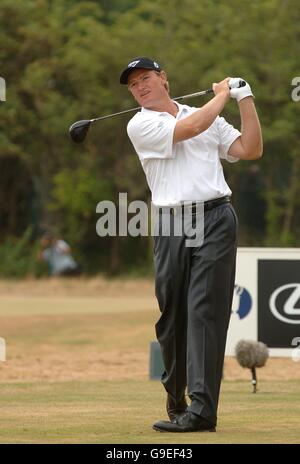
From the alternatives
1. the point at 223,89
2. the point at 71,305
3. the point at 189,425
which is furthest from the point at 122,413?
the point at 71,305

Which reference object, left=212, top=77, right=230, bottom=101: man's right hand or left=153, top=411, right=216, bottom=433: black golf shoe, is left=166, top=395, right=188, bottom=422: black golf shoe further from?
left=212, top=77, right=230, bottom=101: man's right hand

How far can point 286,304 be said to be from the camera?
468 inches

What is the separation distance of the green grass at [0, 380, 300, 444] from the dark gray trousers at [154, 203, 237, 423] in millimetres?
318

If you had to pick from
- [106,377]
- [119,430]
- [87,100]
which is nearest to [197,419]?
[119,430]

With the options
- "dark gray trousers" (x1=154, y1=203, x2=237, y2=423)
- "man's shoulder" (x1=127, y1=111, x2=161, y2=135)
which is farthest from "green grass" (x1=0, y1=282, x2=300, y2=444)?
"man's shoulder" (x1=127, y1=111, x2=161, y2=135)

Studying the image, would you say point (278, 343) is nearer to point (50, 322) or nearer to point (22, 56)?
point (50, 322)

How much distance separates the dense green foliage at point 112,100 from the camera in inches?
1211

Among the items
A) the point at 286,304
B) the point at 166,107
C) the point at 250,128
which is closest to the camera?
the point at 250,128

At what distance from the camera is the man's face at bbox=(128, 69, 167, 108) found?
768 centimetres

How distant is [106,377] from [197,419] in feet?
18.7

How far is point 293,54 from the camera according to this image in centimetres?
3069

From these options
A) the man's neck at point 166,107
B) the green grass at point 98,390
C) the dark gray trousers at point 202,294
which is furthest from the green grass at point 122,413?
the man's neck at point 166,107

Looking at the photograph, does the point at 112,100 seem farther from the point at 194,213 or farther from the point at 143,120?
the point at 194,213

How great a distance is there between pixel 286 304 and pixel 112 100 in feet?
66.9
